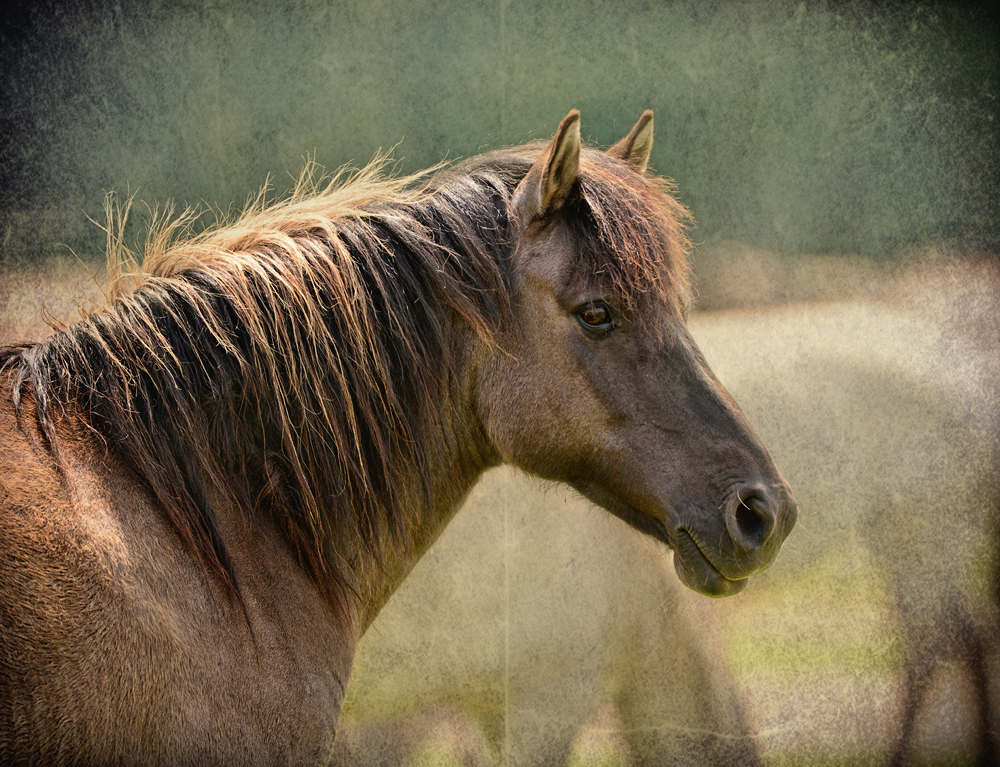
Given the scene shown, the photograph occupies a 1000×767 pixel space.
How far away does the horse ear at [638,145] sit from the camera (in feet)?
5.68

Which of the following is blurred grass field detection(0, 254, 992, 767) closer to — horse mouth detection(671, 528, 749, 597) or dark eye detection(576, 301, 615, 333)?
horse mouth detection(671, 528, 749, 597)

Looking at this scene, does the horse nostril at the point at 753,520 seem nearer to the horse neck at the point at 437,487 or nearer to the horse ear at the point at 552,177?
the horse neck at the point at 437,487

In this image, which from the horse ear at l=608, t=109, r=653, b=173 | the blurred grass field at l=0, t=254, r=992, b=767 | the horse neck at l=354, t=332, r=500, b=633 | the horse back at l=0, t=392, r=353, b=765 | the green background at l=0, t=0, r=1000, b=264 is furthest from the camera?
the blurred grass field at l=0, t=254, r=992, b=767

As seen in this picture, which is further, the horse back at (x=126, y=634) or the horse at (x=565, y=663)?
the horse at (x=565, y=663)

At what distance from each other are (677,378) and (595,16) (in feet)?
5.88

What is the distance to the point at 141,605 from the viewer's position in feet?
3.50

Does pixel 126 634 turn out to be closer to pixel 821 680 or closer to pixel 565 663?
→ pixel 565 663

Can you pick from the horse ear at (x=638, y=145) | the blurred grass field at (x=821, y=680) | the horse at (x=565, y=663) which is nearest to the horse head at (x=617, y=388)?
the horse ear at (x=638, y=145)

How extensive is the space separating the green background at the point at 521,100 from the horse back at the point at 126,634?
1615 mm

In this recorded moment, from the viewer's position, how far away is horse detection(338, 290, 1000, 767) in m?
2.53

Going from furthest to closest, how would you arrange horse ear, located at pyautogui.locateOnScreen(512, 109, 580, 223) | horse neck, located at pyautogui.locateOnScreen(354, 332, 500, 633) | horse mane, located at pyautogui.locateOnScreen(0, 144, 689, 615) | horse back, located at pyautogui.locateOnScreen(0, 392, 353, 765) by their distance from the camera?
1. horse neck, located at pyautogui.locateOnScreen(354, 332, 500, 633)
2. horse ear, located at pyautogui.locateOnScreen(512, 109, 580, 223)
3. horse mane, located at pyautogui.locateOnScreen(0, 144, 689, 615)
4. horse back, located at pyautogui.locateOnScreen(0, 392, 353, 765)

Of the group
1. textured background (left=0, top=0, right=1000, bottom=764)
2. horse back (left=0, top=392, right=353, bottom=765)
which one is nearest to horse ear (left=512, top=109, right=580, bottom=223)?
horse back (left=0, top=392, right=353, bottom=765)

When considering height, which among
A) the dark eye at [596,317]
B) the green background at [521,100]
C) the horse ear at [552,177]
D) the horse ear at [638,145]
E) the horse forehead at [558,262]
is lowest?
the dark eye at [596,317]

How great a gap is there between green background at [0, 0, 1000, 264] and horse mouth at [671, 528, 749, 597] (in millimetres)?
1656
